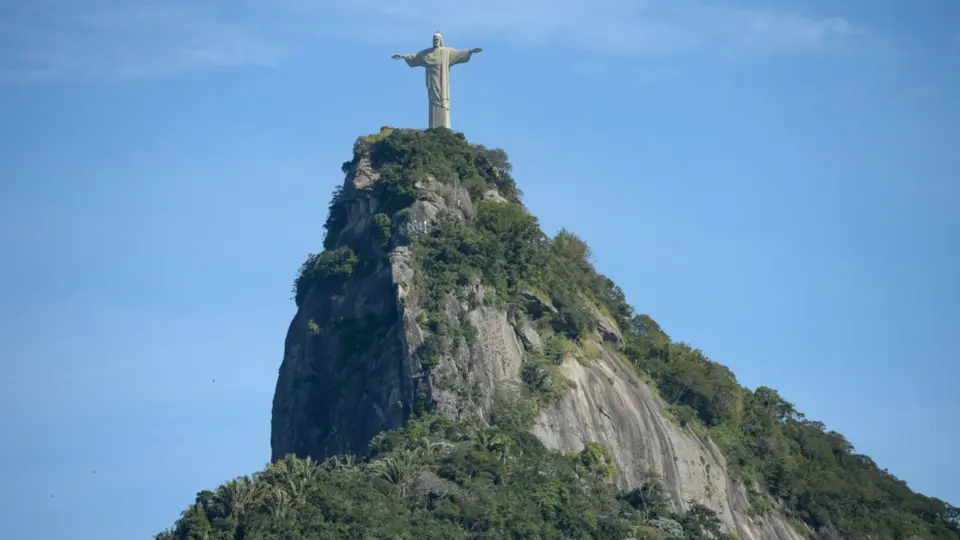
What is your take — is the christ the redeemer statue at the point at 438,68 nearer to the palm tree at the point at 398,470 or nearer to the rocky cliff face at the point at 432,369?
the rocky cliff face at the point at 432,369

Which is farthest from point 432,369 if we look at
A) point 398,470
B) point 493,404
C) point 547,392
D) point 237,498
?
point 237,498

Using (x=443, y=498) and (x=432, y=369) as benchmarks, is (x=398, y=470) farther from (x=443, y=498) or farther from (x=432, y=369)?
(x=432, y=369)

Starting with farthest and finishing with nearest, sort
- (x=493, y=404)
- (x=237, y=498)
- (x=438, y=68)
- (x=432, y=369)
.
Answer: (x=438, y=68), (x=493, y=404), (x=432, y=369), (x=237, y=498)

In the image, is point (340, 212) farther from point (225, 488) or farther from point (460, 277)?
point (225, 488)

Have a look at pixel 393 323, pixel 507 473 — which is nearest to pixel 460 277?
pixel 393 323

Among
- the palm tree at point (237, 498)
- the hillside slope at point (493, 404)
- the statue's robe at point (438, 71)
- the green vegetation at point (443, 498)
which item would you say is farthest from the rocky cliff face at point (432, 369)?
the palm tree at point (237, 498)

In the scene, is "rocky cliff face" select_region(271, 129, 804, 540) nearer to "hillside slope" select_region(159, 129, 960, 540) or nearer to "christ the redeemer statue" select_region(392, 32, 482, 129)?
"hillside slope" select_region(159, 129, 960, 540)

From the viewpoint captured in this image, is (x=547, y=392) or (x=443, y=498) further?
(x=547, y=392)
